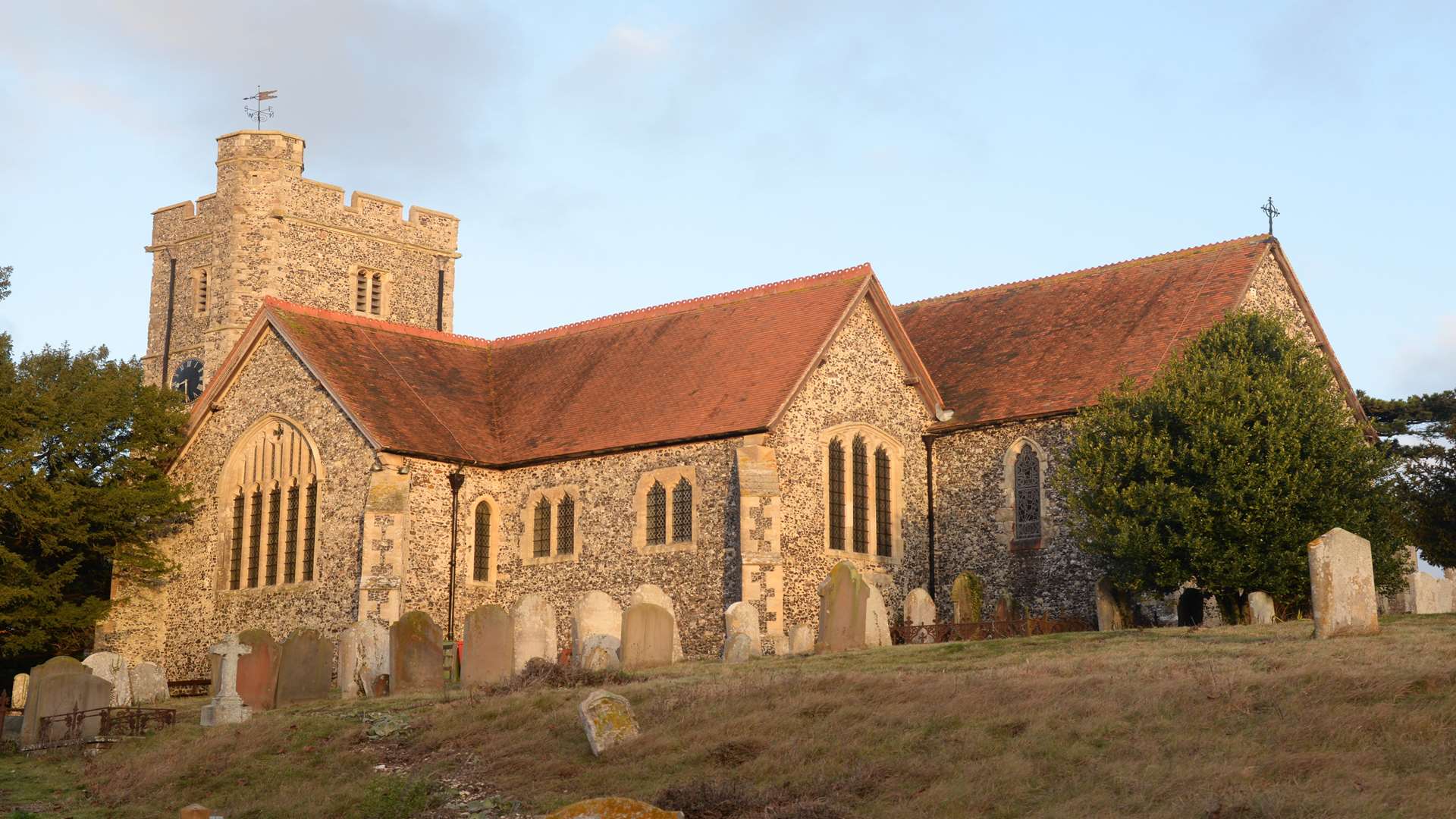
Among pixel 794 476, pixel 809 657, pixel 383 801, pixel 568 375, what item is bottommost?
pixel 383 801

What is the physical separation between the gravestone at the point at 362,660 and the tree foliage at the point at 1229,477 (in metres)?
13.3

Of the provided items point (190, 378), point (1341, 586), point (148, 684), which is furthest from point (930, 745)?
point (190, 378)

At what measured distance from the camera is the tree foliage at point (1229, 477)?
2903 centimetres

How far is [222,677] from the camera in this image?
26.1 meters

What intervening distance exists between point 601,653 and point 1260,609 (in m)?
11.8

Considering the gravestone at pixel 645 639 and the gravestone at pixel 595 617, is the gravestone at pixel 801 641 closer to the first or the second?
the gravestone at pixel 645 639

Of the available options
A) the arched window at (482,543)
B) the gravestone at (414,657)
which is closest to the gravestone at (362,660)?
the gravestone at (414,657)

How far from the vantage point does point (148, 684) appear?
31.7m

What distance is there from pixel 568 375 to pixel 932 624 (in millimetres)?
12272

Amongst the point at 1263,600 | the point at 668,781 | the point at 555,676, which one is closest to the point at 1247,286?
the point at 1263,600

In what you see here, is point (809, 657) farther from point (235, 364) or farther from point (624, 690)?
point (235, 364)

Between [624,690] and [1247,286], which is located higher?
[1247,286]

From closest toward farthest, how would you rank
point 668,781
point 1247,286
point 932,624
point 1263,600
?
point 668,781 < point 1263,600 < point 932,624 < point 1247,286

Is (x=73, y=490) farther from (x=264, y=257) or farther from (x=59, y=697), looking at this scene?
(x=264, y=257)
